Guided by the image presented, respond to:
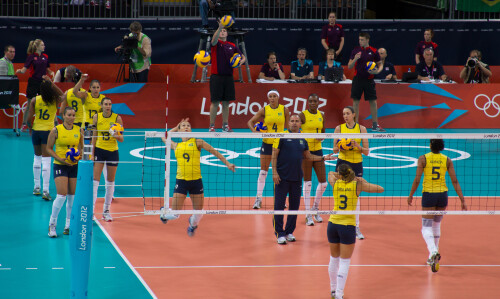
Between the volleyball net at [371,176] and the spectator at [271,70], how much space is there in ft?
9.18

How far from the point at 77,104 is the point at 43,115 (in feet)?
2.64

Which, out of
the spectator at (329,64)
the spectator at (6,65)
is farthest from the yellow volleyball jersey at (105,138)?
Answer: the spectator at (329,64)

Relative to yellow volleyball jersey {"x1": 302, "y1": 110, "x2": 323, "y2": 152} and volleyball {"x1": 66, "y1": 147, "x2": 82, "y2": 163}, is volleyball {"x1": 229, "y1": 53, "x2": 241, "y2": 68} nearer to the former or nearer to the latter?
yellow volleyball jersey {"x1": 302, "y1": 110, "x2": 323, "y2": 152}

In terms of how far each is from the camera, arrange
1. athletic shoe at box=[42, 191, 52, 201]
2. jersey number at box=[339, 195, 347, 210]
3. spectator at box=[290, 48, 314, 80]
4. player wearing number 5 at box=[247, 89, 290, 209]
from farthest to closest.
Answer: spectator at box=[290, 48, 314, 80]
athletic shoe at box=[42, 191, 52, 201]
player wearing number 5 at box=[247, 89, 290, 209]
jersey number at box=[339, 195, 347, 210]

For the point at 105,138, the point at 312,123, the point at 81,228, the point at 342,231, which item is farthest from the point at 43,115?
the point at 342,231

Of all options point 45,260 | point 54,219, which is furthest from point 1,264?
point 54,219

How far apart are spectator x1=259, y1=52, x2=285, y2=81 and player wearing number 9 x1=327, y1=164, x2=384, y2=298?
44.6 ft

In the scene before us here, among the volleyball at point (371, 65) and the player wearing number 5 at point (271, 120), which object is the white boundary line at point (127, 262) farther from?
the volleyball at point (371, 65)

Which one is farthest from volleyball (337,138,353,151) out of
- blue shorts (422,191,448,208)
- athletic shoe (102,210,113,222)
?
athletic shoe (102,210,113,222)

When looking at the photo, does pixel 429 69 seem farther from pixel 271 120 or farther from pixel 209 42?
pixel 271 120

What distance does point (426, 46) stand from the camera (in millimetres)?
23281

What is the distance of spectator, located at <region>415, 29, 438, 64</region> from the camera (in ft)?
75.6

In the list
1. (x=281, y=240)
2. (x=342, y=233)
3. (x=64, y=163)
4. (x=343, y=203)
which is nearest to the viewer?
(x=342, y=233)

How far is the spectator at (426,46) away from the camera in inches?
907
